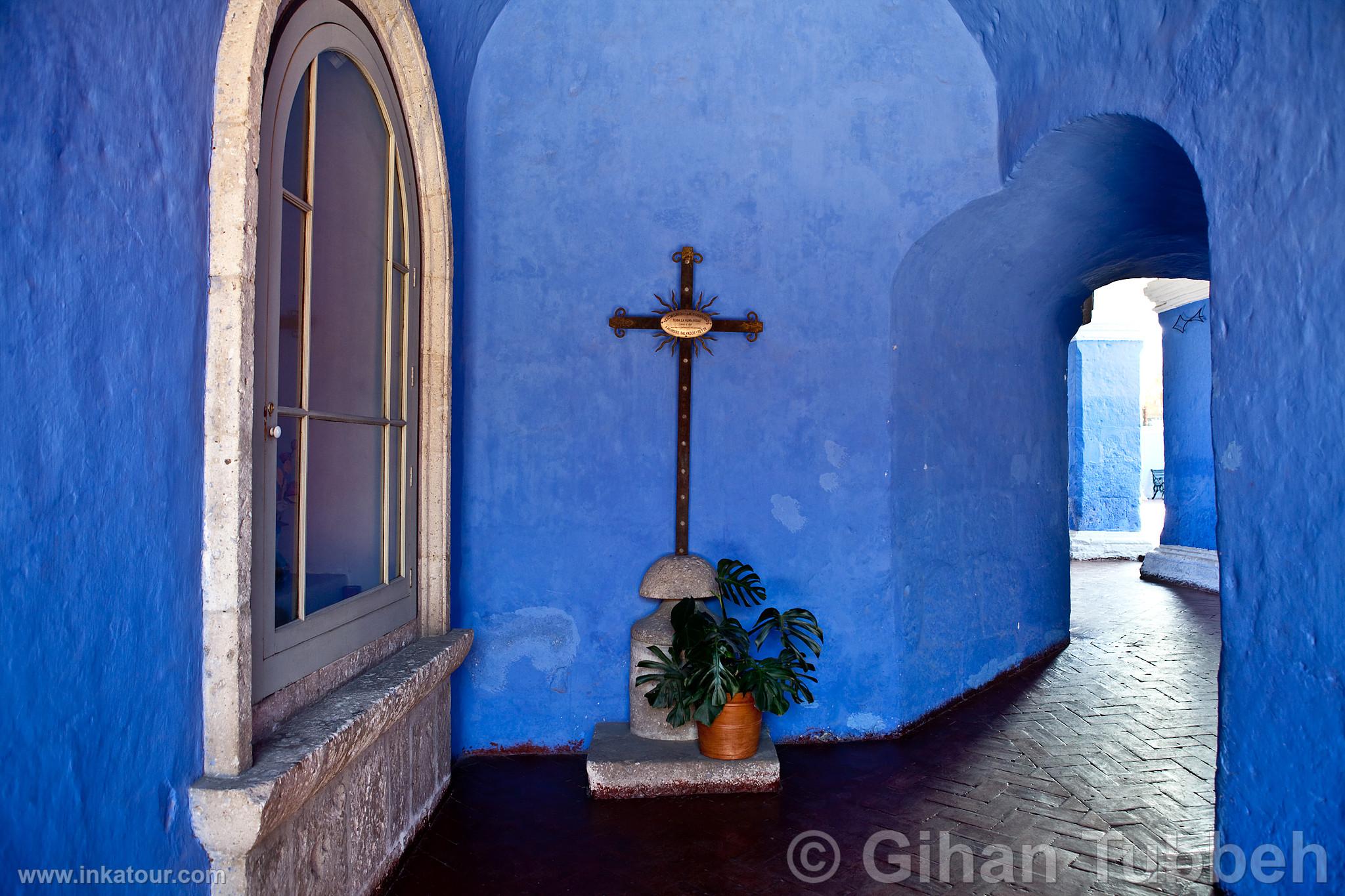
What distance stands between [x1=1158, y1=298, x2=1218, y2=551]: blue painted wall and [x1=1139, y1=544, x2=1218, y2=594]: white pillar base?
298mm

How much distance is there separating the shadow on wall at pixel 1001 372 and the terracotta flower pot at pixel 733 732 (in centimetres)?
104

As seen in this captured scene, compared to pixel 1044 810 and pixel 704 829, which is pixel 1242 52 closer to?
pixel 1044 810

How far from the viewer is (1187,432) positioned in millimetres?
9109

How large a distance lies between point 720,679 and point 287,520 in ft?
5.78

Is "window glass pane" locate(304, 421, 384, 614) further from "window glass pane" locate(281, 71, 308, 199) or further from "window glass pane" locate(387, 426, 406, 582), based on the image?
"window glass pane" locate(281, 71, 308, 199)

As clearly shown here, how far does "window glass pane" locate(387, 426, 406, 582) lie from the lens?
3012 millimetres

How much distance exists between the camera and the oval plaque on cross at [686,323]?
370 cm

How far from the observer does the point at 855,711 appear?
13.0ft

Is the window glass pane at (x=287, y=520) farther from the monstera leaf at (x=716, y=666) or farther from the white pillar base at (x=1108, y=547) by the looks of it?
the white pillar base at (x=1108, y=547)

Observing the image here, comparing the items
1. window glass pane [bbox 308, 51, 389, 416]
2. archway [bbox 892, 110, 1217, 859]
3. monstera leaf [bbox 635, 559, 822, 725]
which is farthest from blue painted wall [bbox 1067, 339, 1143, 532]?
window glass pane [bbox 308, 51, 389, 416]

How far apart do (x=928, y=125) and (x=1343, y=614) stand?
284 centimetres

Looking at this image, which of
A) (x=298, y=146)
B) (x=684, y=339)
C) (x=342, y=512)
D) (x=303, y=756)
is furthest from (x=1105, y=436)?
(x=303, y=756)

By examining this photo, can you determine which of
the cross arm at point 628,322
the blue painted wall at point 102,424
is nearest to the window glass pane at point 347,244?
the blue painted wall at point 102,424

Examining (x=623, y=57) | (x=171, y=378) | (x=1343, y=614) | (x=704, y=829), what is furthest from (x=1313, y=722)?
(x=623, y=57)
